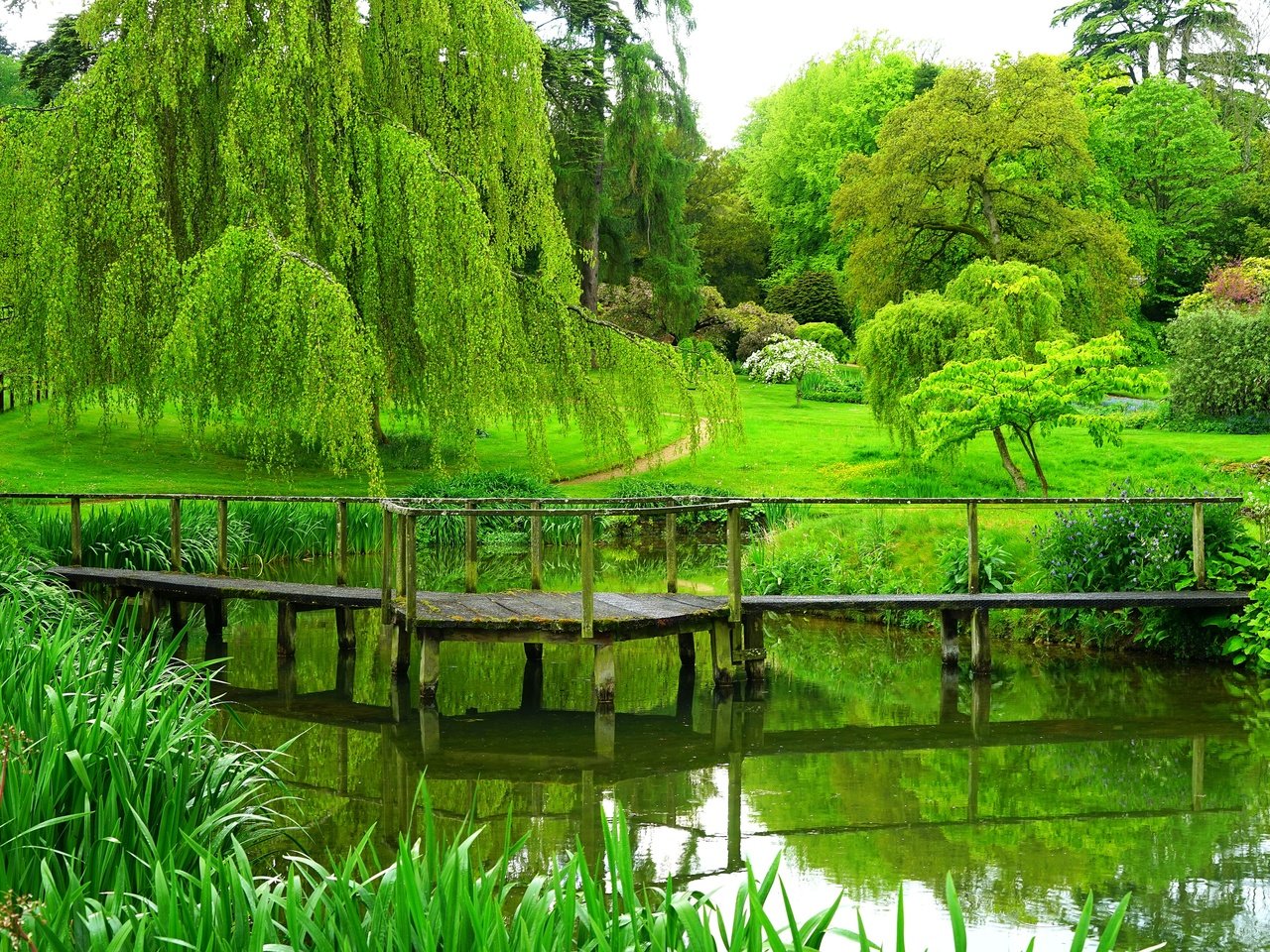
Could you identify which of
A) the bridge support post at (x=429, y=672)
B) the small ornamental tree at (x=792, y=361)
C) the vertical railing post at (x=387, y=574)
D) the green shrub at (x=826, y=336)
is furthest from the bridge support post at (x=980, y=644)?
the green shrub at (x=826, y=336)

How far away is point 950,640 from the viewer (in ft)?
37.9

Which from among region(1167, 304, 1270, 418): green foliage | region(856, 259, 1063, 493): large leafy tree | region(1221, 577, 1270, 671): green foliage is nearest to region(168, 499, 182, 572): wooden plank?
region(1221, 577, 1270, 671): green foliage

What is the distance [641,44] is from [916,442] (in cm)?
1457

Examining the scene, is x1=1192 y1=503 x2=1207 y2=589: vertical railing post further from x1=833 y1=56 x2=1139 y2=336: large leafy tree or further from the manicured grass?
x1=833 y1=56 x2=1139 y2=336: large leafy tree

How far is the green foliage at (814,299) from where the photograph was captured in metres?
44.2

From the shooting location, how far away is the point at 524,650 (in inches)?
476

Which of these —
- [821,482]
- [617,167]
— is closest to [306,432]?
[821,482]

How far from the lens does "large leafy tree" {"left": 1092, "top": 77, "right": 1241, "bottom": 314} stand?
4047 cm

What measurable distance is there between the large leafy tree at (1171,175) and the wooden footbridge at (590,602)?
104ft

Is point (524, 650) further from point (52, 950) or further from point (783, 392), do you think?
point (783, 392)

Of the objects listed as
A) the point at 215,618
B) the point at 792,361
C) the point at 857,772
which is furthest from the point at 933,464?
the point at 857,772

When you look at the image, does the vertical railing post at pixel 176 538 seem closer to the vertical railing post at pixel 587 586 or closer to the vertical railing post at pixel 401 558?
the vertical railing post at pixel 401 558

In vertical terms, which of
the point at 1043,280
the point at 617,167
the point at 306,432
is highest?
the point at 617,167

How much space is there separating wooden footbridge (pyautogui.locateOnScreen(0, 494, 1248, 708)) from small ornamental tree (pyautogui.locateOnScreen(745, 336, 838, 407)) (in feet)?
75.8
